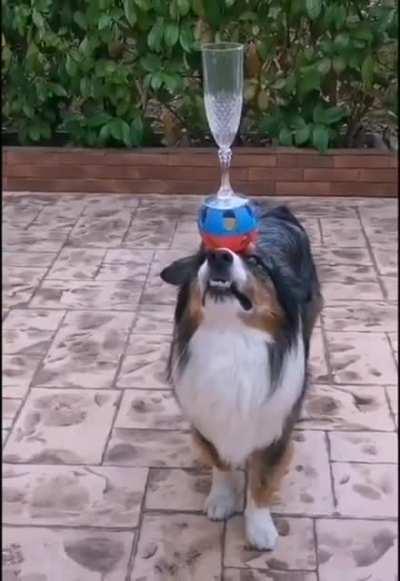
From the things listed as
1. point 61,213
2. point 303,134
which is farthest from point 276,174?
point 61,213

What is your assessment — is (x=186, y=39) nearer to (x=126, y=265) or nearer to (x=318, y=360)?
(x=126, y=265)

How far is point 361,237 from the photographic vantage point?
420 centimetres

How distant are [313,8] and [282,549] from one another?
300 cm

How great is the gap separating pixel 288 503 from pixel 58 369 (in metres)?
1.01

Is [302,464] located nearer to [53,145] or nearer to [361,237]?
[361,237]

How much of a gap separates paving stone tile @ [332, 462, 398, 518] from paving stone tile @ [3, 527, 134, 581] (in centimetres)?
54

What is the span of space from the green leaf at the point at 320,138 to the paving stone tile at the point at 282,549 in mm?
2838

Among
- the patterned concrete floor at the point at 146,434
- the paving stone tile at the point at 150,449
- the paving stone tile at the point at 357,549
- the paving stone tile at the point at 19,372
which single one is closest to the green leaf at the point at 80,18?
the patterned concrete floor at the point at 146,434

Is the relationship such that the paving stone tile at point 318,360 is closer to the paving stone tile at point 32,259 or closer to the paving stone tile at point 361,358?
the paving stone tile at point 361,358

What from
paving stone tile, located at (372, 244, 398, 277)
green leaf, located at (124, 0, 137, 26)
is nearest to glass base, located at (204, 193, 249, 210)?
paving stone tile, located at (372, 244, 398, 277)

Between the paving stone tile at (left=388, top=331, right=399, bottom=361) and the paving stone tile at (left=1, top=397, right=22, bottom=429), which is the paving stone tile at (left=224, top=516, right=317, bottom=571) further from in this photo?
the paving stone tile at (left=388, top=331, right=399, bottom=361)

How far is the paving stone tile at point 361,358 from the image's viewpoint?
2.90m

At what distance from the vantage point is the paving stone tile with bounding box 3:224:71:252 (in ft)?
13.5

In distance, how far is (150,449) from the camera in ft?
8.20
